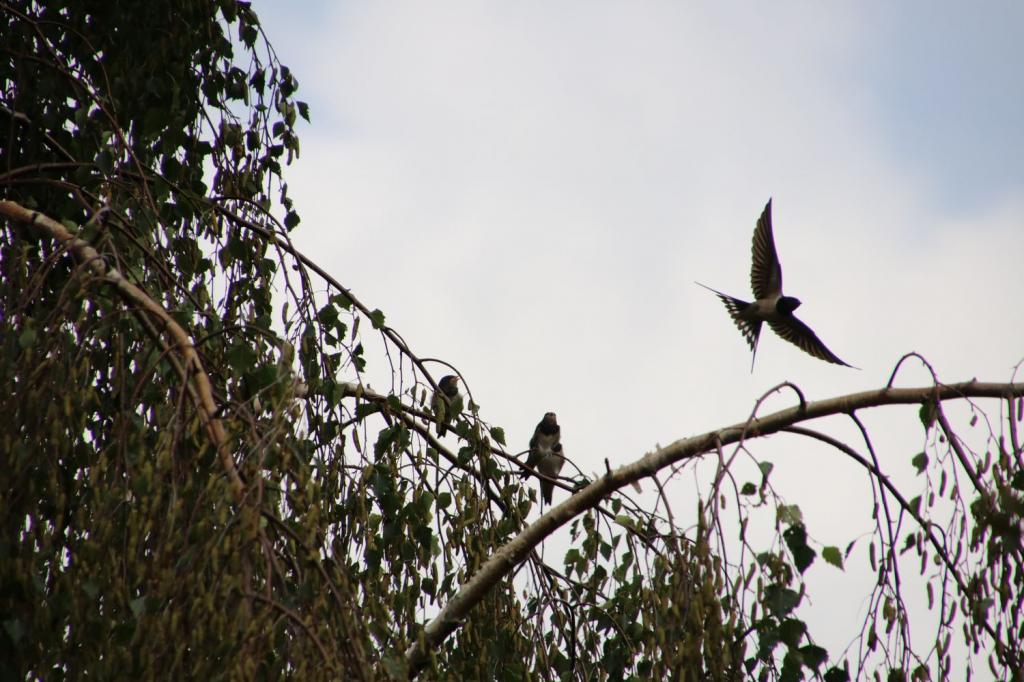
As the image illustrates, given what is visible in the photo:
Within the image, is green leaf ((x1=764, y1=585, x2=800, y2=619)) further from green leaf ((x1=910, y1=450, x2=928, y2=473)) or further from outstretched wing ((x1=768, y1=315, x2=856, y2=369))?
outstretched wing ((x1=768, y1=315, x2=856, y2=369))

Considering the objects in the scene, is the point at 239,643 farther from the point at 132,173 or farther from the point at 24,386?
the point at 132,173

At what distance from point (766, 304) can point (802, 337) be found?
28cm

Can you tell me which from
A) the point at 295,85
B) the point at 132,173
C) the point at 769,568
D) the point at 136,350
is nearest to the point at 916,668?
the point at 769,568

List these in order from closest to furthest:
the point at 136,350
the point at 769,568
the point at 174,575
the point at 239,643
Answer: the point at 239,643 < the point at 174,575 < the point at 769,568 < the point at 136,350

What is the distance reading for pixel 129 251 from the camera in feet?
10.1

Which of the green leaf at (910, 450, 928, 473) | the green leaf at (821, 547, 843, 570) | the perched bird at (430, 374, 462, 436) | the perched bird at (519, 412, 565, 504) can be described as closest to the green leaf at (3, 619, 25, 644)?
the perched bird at (430, 374, 462, 436)

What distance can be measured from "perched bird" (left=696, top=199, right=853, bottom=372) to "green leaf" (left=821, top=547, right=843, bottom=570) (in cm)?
344

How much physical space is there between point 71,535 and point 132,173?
1186mm

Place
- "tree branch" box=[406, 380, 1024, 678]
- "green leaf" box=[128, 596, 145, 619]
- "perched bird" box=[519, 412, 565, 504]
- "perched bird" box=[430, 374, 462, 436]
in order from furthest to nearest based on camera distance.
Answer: "perched bird" box=[519, 412, 565, 504] → "perched bird" box=[430, 374, 462, 436] → "tree branch" box=[406, 380, 1024, 678] → "green leaf" box=[128, 596, 145, 619]

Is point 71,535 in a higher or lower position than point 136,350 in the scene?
lower

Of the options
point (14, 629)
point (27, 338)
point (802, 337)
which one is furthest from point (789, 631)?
point (802, 337)

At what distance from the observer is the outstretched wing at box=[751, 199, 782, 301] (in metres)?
6.05

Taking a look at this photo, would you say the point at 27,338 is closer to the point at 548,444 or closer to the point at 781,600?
the point at 781,600

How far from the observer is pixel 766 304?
6027 mm
